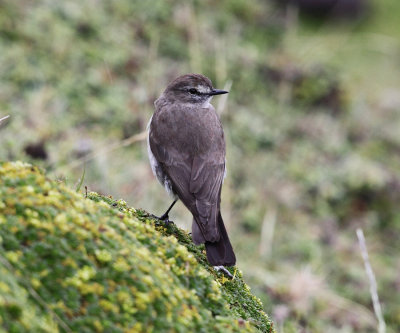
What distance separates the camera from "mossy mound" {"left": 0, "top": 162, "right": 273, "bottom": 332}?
198cm

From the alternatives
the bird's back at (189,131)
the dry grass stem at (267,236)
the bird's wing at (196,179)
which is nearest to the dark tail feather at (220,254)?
the bird's wing at (196,179)

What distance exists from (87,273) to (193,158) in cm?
229

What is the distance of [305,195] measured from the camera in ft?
29.1

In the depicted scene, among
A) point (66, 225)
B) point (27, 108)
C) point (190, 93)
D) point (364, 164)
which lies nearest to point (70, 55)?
point (27, 108)

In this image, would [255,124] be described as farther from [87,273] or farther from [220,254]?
Result: [87,273]

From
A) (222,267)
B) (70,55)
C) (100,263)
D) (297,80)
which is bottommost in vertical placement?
(100,263)

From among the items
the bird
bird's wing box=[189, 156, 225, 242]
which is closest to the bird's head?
the bird

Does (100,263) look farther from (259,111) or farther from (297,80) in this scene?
(297,80)

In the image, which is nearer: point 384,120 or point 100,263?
point 100,263

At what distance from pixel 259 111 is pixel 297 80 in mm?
1453

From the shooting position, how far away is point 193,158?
170 inches

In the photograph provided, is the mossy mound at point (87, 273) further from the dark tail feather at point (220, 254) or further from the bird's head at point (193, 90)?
the bird's head at point (193, 90)

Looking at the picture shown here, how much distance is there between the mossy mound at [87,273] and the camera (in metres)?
1.98

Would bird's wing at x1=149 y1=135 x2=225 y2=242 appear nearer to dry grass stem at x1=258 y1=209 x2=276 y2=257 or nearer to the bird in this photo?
the bird
